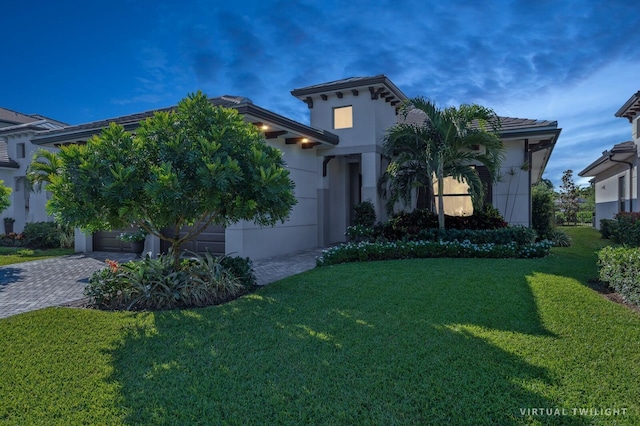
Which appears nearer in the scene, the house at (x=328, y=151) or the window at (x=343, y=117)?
the house at (x=328, y=151)

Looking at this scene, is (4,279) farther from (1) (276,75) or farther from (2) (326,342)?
(1) (276,75)

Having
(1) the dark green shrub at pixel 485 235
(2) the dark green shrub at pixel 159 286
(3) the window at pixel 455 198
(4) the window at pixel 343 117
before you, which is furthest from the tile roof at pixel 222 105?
(1) the dark green shrub at pixel 485 235

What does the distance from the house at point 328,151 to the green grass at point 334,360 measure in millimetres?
5701

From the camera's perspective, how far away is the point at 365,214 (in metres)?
12.4

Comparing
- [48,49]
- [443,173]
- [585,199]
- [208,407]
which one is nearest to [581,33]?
[443,173]

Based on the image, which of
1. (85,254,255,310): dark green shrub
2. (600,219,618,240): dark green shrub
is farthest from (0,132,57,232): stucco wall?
(600,219,618,240): dark green shrub

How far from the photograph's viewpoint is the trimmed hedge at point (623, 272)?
5.48 m

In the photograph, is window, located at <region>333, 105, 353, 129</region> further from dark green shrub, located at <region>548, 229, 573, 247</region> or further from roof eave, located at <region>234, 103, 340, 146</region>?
dark green shrub, located at <region>548, 229, 573, 247</region>

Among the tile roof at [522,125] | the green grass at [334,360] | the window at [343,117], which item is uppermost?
the window at [343,117]

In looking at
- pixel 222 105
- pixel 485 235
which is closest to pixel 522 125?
pixel 485 235

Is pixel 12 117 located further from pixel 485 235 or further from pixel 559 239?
pixel 559 239

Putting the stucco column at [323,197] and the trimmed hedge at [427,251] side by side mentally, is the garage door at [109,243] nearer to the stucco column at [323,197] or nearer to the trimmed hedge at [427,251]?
the stucco column at [323,197]

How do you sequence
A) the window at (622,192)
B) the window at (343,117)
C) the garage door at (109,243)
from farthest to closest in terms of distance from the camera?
the window at (622,192) → the window at (343,117) → the garage door at (109,243)

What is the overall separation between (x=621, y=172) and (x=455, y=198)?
34.6 ft
